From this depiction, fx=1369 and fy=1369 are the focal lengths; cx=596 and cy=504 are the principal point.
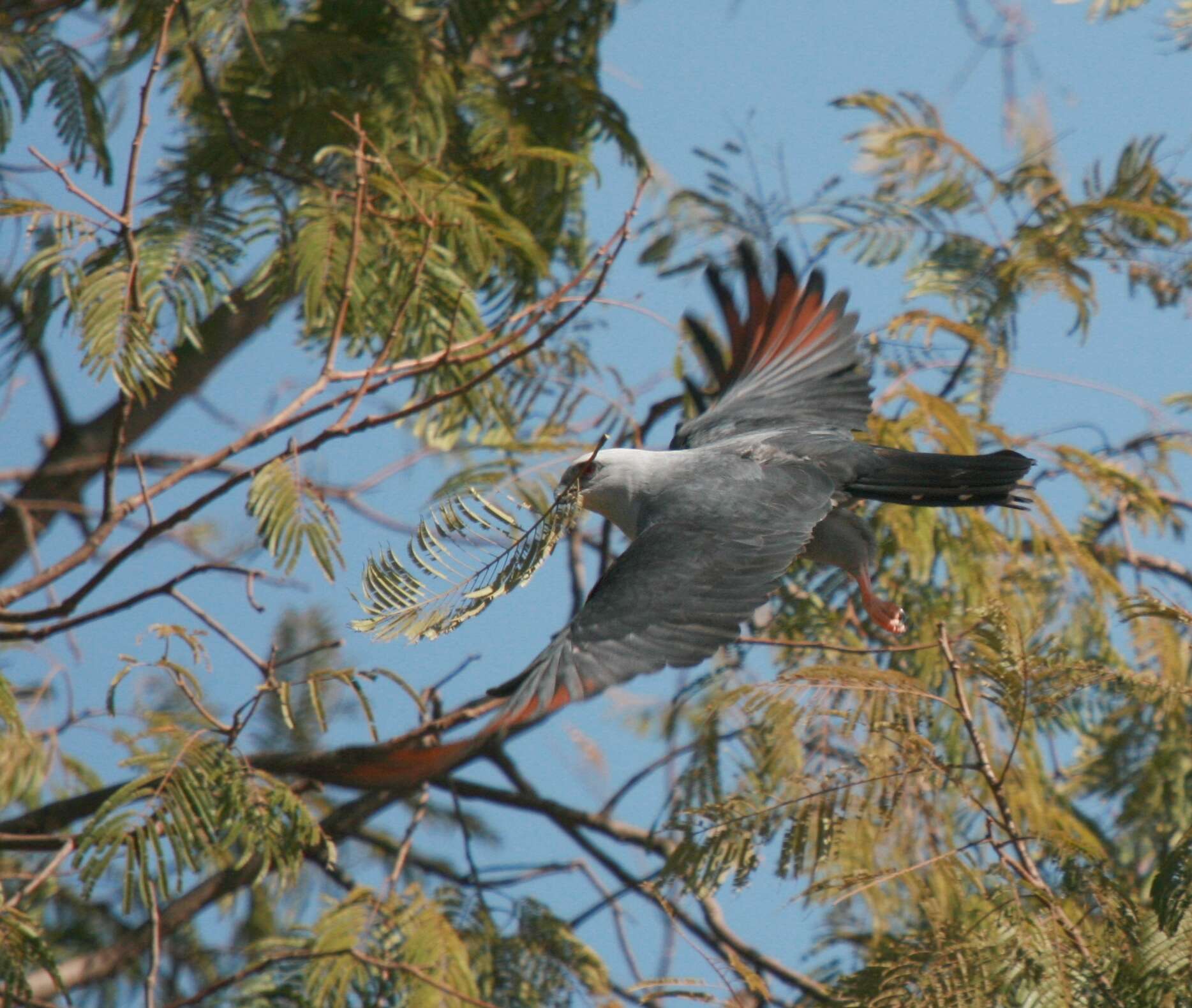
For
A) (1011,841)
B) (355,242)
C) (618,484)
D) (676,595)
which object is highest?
(355,242)

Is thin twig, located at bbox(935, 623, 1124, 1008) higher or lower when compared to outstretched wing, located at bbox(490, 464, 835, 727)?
lower

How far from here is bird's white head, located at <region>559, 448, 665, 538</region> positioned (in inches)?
138

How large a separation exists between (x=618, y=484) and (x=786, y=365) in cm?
79

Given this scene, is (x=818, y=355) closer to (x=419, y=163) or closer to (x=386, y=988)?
(x=419, y=163)

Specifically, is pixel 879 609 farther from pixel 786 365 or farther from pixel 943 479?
pixel 786 365

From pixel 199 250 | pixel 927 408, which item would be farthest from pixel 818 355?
pixel 199 250

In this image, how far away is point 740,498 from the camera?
330cm

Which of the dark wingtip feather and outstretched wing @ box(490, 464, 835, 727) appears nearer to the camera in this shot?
outstretched wing @ box(490, 464, 835, 727)

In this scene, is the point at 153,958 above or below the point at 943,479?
below

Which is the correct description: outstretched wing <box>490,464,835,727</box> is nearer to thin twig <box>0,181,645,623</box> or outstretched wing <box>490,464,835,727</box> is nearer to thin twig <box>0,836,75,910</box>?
thin twig <box>0,181,645,623</box>

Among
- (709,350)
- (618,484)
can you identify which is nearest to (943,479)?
(618,484)

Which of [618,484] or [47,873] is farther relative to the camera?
[618,484]

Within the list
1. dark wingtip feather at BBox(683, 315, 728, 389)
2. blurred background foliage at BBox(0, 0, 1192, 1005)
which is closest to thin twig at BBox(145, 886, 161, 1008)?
blurred background foliage at BBox(0, 0, 1192, 1005)

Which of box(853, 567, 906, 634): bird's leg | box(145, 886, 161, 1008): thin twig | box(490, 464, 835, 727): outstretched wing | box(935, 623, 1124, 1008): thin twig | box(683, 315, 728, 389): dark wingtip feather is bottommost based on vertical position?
box(935, 623, 1124, 1008): thin twig
